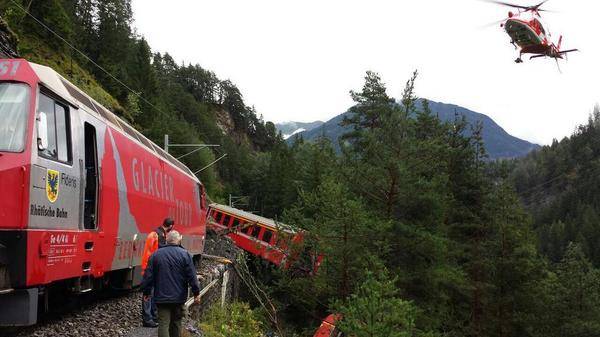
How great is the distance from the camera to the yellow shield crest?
6.54m

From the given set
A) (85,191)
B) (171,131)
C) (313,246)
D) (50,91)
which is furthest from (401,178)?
(171,131)

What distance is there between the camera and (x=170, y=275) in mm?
6465

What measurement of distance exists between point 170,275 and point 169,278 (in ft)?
0.12

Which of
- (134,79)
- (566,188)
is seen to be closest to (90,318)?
(134,79)

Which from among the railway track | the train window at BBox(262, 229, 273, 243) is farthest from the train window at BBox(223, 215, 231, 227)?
the railway track

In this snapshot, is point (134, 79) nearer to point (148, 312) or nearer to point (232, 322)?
point (232, 322)

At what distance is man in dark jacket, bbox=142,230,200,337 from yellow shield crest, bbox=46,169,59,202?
1416mm

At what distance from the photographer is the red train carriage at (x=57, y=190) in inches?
237

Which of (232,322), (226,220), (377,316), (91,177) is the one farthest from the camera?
(226,220)

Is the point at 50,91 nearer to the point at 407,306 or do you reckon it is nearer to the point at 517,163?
the point at 407,306

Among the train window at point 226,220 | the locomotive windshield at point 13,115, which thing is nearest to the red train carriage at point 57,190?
the locomotive windshield at point 13,115

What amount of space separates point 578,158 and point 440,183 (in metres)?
150

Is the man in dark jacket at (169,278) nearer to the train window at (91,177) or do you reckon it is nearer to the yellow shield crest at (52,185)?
the yellow shield crest at (52,185)

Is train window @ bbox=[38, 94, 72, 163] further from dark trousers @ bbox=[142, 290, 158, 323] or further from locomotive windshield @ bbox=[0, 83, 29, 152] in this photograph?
dark trousers @ bbox=[142, 290, 158, 323]
